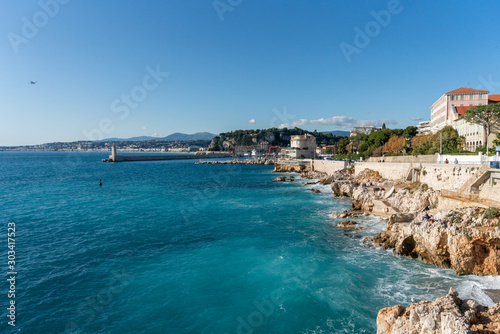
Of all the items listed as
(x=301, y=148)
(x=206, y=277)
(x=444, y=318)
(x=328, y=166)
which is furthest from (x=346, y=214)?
(x=301, y=148)

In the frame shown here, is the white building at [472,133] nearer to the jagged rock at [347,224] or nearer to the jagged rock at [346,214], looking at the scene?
the jagged rock at [346,214]

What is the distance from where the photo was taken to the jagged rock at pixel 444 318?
6.86 metres

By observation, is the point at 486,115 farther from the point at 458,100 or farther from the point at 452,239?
the point at 452,239

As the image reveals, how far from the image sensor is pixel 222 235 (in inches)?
819

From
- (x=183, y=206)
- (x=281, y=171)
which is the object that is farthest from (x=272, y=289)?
(x=281, y=171)

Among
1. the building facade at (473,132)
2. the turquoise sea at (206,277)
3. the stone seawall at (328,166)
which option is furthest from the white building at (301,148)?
the turquoise sea at (206,277)

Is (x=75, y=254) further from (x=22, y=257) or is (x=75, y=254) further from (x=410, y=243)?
(x=410, y=243)

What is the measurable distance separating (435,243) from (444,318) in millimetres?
9102

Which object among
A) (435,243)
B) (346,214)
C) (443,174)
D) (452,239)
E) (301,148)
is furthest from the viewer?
(301,148)

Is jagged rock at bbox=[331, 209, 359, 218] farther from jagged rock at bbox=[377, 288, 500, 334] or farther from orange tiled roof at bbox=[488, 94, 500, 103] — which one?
orange tiled roof at bbox=[488, 94, 500, 103]

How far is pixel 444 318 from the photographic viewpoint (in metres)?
7.12

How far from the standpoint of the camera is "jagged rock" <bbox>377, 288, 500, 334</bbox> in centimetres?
686

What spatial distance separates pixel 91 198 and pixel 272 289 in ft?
105

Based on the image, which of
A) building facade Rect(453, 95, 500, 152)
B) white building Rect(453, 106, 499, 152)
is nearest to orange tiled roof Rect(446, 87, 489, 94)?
building facade Rect(453, 95, 500, 152)
